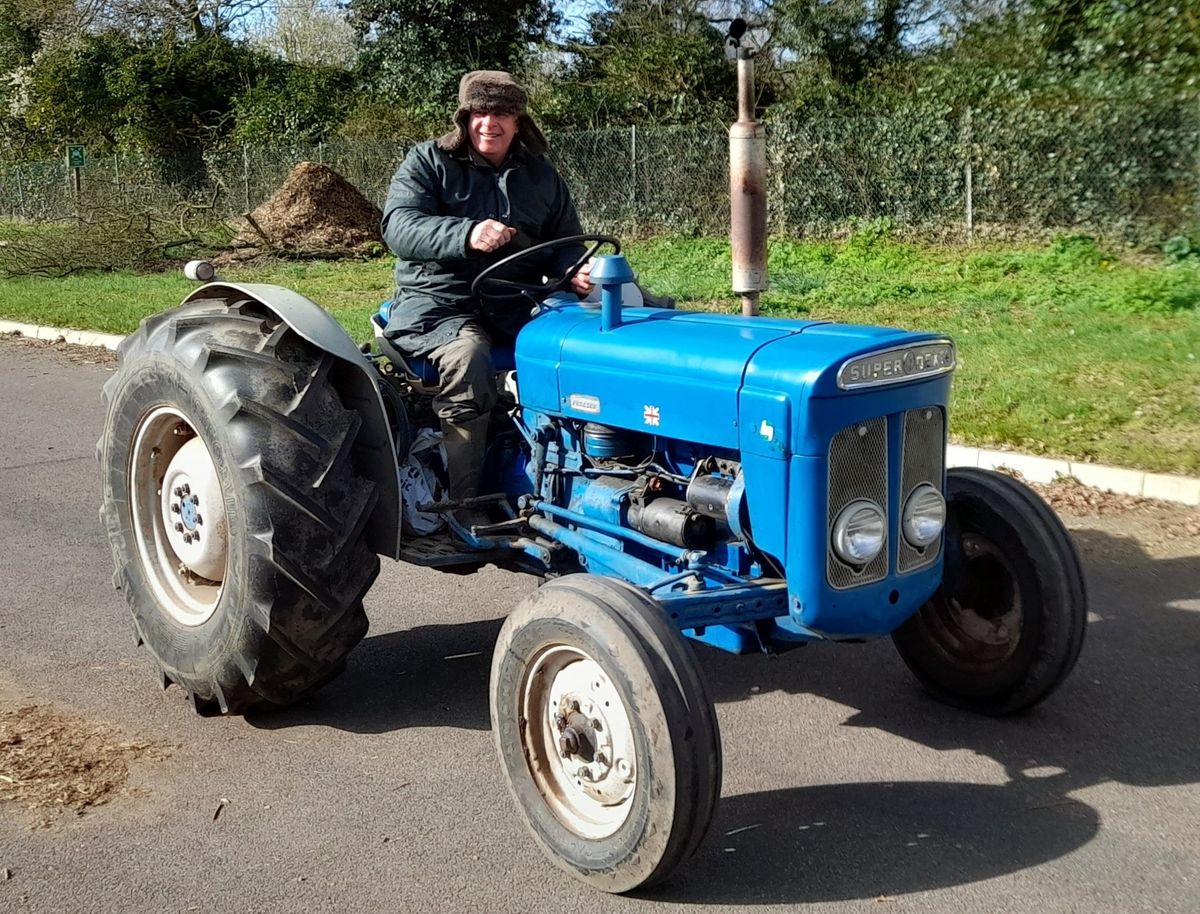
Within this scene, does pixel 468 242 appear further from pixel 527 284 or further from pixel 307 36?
pixel 307 36

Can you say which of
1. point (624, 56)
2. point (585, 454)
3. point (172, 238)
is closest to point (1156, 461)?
point (585, 454)

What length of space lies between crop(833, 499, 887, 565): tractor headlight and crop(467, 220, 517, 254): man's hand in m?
1.57

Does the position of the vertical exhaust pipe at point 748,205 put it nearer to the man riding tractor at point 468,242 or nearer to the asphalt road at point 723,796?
the man riding tractor at point 468,242

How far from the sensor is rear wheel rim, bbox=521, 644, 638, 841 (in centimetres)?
328

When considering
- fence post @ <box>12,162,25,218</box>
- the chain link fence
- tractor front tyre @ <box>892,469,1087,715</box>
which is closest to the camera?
tractor front tyre @ <box>892,469,1087,715</box>

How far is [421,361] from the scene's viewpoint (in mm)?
4793

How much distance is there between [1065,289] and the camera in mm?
12234

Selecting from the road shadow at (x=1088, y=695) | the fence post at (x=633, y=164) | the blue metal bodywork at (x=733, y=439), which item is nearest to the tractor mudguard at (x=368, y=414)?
the blue metal bodywork at (x=733, y=439)

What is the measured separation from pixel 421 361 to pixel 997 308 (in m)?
8.02

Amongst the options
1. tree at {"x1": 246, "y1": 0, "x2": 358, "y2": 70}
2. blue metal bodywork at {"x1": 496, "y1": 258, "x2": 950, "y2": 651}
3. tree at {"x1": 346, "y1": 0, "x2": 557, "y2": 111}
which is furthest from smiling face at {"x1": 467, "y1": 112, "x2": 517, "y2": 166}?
tree at {"x1": 246, "y1": 0, "x2": 358, "y2": 70}

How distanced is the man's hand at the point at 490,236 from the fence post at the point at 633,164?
16.3 meters

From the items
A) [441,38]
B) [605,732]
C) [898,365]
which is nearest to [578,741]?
[605,732]

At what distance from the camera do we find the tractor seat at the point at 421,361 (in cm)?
469

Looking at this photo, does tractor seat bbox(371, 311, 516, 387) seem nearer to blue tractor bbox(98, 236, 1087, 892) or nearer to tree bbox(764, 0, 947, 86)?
blue tractor bbox(98, 236, 1087, 892)
